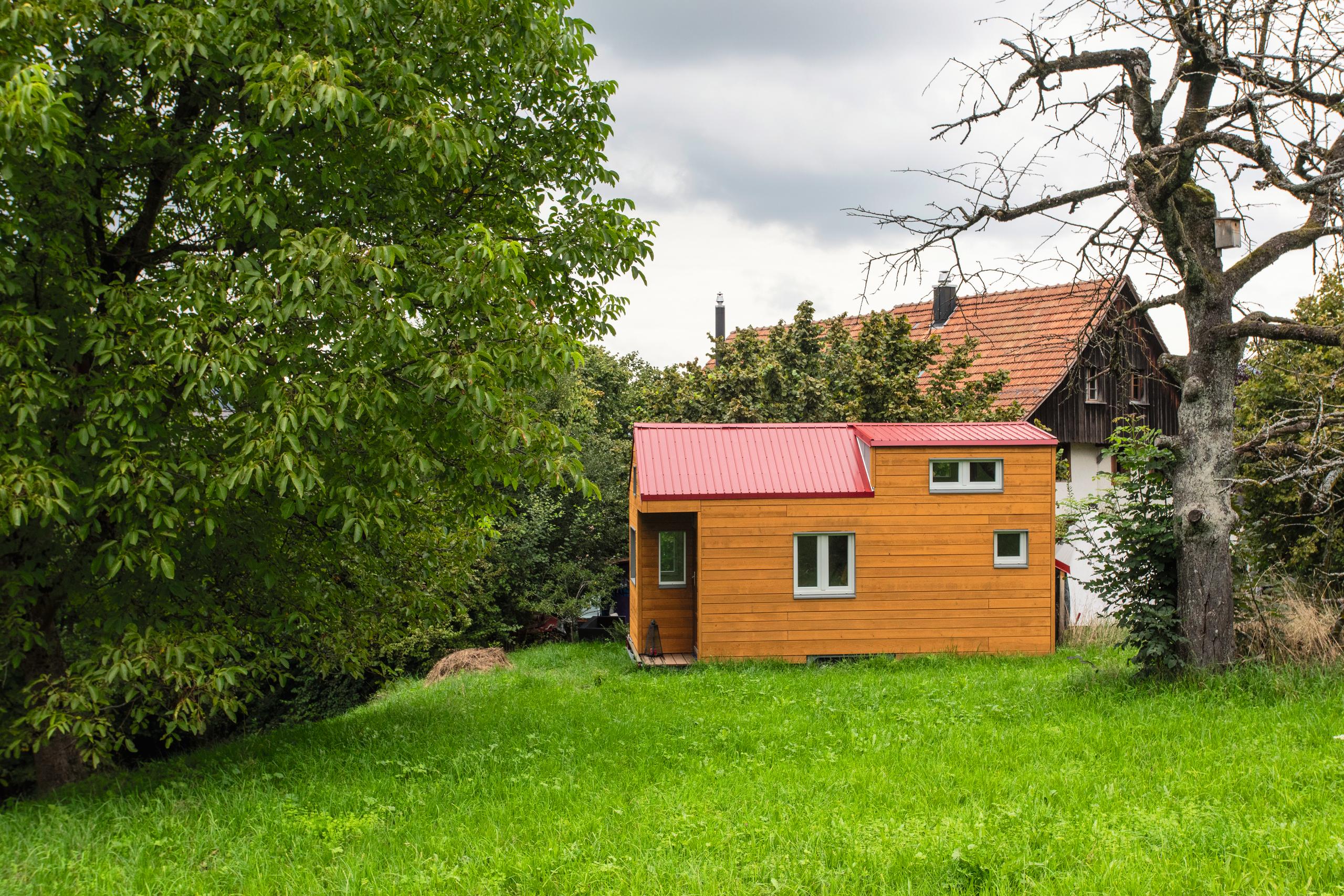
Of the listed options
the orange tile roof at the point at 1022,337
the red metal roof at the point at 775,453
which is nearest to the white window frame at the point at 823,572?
the red metal roof at the point at 775,453

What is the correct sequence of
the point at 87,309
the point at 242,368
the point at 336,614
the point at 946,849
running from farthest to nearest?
the point at 336,614 → the point at 87,309 → the point at 242,368 → the point at 946,849

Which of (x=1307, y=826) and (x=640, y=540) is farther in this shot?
(x=640, y=540)

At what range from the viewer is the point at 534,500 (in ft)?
71.9

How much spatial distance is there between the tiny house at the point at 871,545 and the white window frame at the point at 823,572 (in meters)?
0.02

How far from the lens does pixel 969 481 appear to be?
15125 millimetres

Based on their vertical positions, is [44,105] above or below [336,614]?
above

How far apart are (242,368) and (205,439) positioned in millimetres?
1117

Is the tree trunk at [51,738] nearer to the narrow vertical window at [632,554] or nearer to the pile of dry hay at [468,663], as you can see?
the pile of dry hay at [468,663]

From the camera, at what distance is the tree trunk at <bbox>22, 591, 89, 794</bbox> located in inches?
314

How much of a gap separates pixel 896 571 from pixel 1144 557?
509cm

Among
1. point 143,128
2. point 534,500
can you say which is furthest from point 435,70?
point 534,500

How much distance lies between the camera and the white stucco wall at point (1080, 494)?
1911cm

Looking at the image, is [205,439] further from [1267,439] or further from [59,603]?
[1267,439]

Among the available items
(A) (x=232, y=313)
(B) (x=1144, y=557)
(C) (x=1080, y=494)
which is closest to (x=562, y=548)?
(C) (x=1080, y=494)
